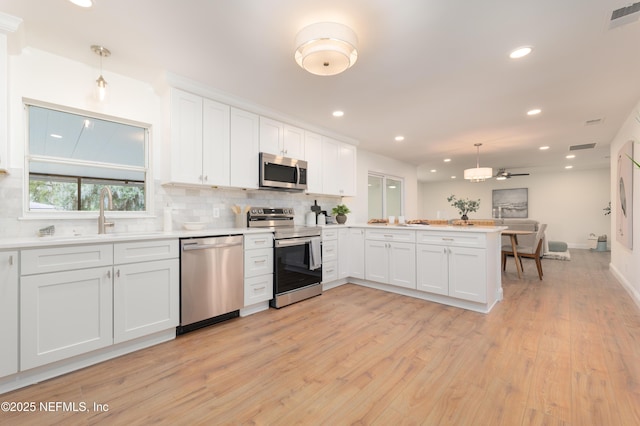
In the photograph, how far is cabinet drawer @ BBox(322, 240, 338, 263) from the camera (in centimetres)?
405

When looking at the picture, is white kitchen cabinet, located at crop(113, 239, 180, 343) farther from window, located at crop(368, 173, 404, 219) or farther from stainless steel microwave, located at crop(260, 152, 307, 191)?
window, located at crop(368, 173, 404, 219)

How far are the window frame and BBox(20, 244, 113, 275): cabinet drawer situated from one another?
656 millimetres

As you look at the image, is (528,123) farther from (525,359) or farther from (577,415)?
(577,415)

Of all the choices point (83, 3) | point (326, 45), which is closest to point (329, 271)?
point (326, 45)

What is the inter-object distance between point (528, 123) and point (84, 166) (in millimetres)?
5591

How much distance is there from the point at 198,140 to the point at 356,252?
274cm

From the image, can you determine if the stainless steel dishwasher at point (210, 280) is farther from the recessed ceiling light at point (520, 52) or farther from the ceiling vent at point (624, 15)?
the ceiling vent at point (624, 15)

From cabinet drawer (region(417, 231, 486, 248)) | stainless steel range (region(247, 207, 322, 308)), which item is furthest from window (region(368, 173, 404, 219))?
stainless steel range (region(247, 207, 322, 308))

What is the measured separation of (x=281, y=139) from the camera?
379 cm

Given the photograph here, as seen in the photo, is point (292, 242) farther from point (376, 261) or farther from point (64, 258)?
point (64, 258)

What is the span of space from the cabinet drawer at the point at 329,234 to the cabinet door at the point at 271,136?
4.22 ft

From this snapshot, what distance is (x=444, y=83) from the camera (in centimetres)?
285

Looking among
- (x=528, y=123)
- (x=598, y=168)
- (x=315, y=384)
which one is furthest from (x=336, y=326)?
(x=598, y=168)

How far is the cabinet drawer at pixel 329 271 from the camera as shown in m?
4.03
